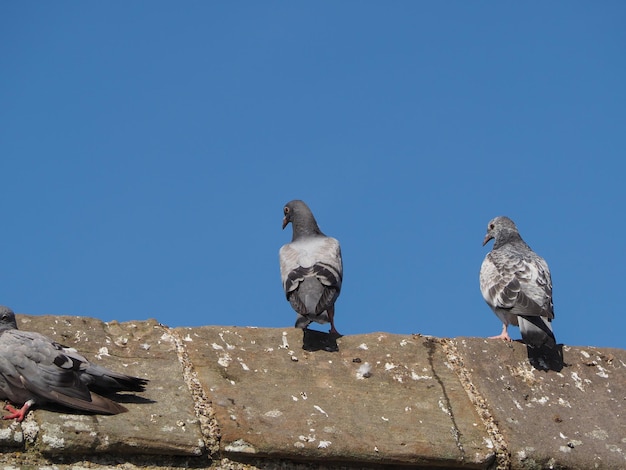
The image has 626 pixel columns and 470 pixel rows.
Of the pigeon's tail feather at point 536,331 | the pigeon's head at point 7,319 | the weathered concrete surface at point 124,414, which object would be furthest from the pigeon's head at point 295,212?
the pigeon's head at point 7,319

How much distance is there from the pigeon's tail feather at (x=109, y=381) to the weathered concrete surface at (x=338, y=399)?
371 millimetres

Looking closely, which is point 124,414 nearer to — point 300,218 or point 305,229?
point 305,229

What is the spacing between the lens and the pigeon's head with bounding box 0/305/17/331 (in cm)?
447

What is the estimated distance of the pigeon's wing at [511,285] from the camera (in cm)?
721

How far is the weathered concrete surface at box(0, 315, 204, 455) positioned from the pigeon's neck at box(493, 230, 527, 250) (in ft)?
16.6

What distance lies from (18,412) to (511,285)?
15.3 feet

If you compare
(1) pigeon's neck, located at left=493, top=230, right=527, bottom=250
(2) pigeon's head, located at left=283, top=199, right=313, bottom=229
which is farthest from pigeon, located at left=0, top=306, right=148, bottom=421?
(1) pigeon's neck, located at left=493, top=230, right=527, bottom=250

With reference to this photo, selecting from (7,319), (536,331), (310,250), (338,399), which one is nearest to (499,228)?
(310,250)

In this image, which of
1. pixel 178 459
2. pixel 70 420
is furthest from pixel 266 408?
pixel 70 420

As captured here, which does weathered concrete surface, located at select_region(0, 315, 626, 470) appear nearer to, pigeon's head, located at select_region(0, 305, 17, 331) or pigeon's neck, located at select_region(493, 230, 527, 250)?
pigeon's head, located at select_region(0, 305, 17, 331)

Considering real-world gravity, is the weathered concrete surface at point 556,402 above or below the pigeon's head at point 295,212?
below

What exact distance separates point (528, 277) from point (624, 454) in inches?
136

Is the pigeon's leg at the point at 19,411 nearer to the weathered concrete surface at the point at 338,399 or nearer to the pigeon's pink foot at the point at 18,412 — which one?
the pigeon's pink foot at the point at 18,412

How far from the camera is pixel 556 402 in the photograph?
4.79 m
